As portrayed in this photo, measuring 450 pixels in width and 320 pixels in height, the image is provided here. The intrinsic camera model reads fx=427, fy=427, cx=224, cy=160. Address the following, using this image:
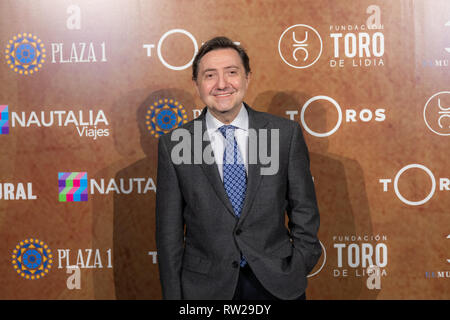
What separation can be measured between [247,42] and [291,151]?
100cm

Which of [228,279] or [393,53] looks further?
[393,53]

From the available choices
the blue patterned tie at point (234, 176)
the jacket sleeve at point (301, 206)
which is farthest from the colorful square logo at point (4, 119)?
the jacket sleeve at point (301, 206)

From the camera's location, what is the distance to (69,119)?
2.63m

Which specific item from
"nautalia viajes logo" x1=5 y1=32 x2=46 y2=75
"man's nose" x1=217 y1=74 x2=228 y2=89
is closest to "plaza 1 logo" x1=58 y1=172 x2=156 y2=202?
"nautalia viajes logo" x1=5 y1=32 x2=46 y2=75

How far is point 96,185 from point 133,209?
0.27 meters

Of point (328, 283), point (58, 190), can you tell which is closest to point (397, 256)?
point (328, 283)

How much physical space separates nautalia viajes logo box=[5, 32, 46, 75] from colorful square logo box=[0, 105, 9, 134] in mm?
246

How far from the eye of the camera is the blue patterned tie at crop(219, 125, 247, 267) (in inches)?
71.0

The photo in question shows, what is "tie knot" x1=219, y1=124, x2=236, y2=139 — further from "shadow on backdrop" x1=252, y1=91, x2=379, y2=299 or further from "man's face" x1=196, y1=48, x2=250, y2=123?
"shadow on backdrop" x1=252, y1=91, x2=379, y2=299

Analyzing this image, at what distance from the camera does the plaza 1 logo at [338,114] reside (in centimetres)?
257

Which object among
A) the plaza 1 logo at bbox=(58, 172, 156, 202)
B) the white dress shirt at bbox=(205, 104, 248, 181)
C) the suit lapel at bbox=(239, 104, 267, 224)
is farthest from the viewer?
the plaza 1 logo at bbox=(58, 172, 156, 202)

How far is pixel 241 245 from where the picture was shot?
5.76ft

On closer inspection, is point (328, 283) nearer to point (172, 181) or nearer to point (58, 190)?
point (172, 181)

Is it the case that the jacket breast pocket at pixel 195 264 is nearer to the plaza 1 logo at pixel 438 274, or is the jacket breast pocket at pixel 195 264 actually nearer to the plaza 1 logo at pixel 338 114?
the plaza 1 logo at pixel 338 114
